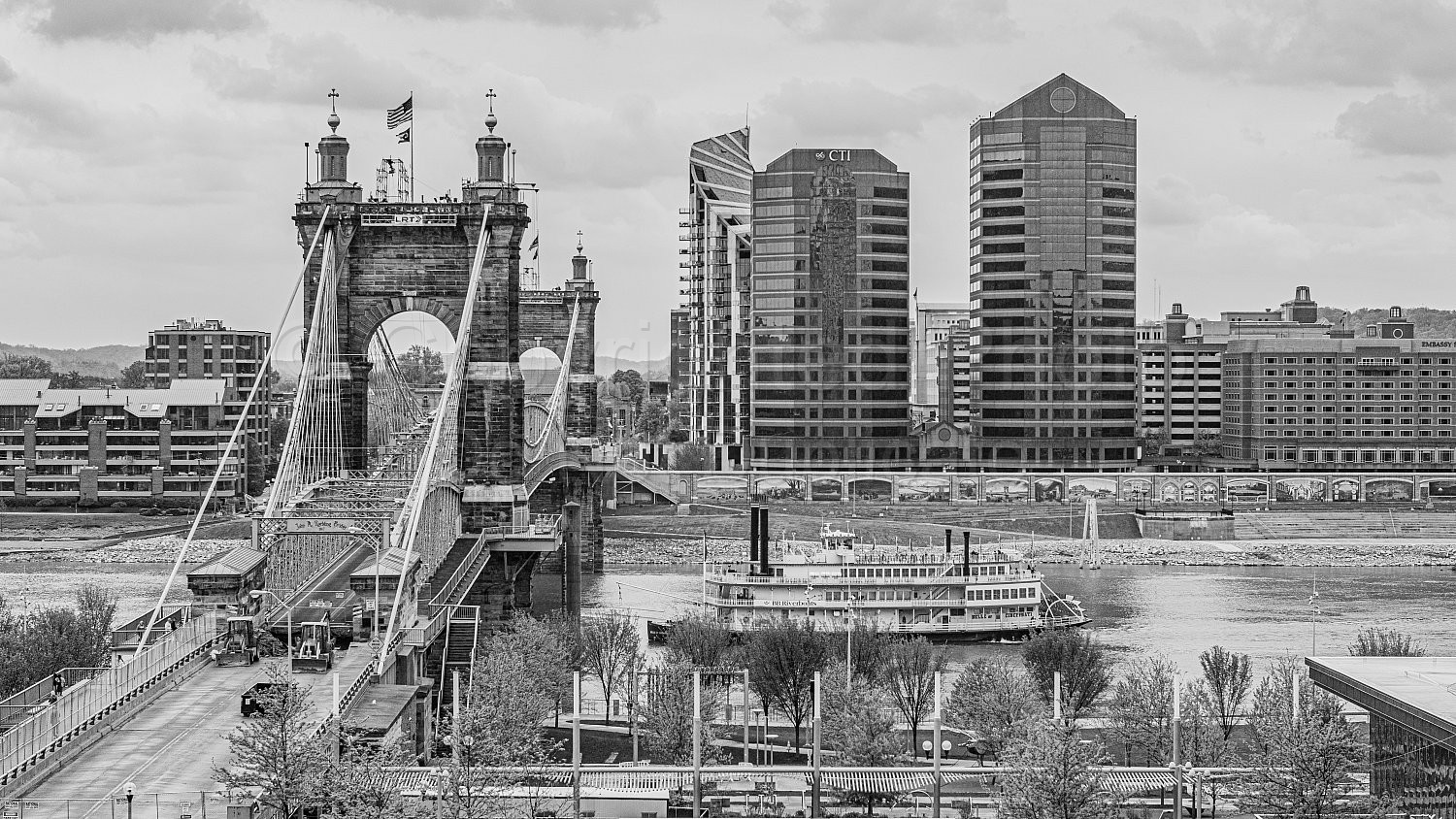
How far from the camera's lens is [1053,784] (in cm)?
3916

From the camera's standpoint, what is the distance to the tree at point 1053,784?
3894 centimetres

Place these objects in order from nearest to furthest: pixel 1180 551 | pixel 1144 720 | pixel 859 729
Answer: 1. pixel 859 729
2. pixel 1144 720
3. pixel 1180 551

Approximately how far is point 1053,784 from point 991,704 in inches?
739

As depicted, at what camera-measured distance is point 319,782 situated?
112 ft

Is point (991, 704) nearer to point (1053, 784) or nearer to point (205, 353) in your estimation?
point (1053, 784)

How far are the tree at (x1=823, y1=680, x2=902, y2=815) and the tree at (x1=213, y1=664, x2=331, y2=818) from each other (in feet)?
59.4

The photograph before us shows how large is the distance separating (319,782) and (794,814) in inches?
679

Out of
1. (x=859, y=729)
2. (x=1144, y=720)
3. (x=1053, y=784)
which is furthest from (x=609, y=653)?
(x=1053, y=784)

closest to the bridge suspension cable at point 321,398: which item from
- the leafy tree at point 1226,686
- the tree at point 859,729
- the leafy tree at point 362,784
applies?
the tree at point 859,729

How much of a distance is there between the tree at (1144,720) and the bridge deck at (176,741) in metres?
22.3

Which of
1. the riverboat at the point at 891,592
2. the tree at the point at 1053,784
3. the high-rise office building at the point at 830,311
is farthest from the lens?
the high-rise office building at the point at 830,311

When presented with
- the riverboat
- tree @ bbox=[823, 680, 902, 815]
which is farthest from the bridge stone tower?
the riverboat

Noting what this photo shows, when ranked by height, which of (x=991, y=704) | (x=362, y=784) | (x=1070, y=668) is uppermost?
(x=362, y=784)

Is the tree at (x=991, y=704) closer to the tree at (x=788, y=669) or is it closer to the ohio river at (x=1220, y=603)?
the tree at (x=788, y=669)
